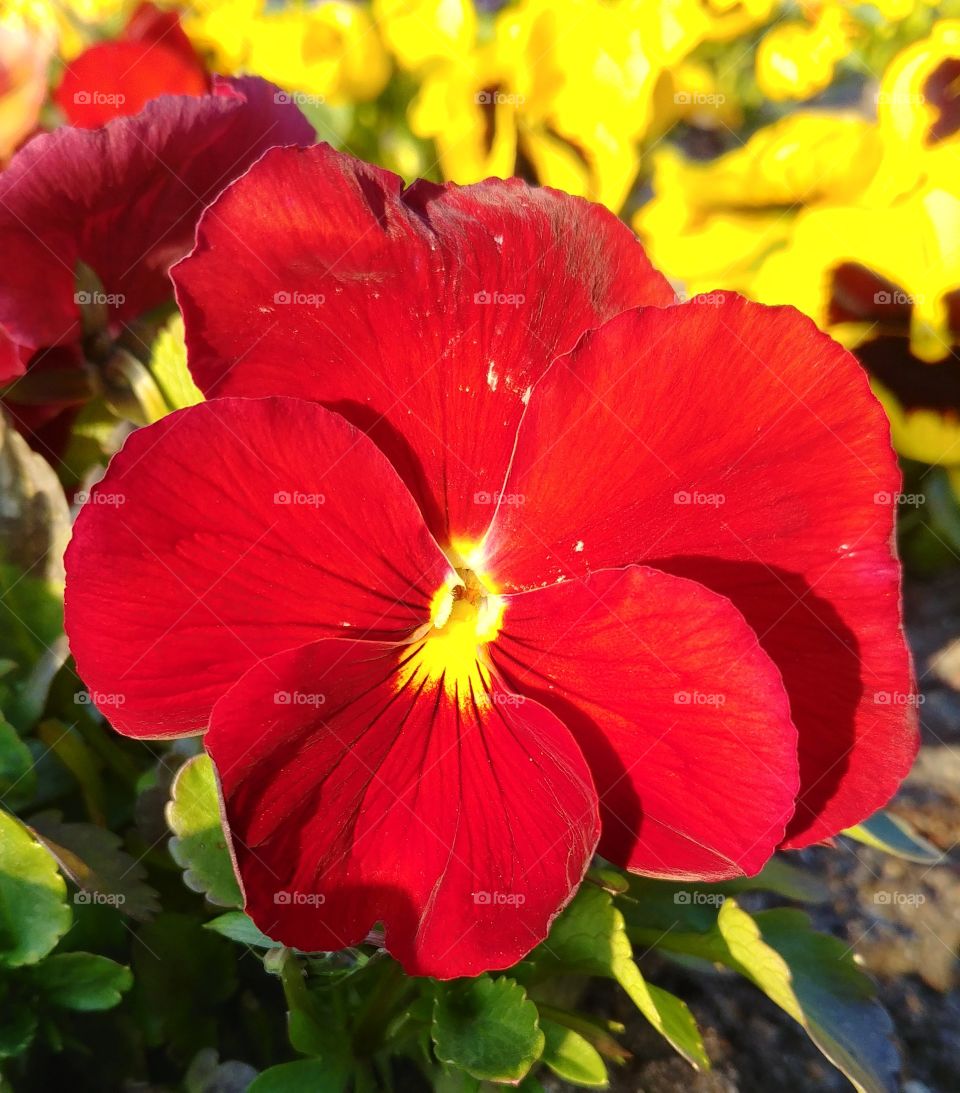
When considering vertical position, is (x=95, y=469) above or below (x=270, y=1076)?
above

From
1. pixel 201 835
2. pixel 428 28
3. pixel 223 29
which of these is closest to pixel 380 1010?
pixel 201 835

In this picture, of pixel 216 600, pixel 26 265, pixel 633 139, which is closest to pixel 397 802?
pixel 216 600

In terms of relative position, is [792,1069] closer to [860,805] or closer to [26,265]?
[860,805]

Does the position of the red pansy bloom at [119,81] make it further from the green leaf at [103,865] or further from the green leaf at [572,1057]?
the green leaf at [572,1057]

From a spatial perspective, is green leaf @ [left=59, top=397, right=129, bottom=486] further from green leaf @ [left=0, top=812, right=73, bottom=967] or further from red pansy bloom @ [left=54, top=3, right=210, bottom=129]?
green leaf @ [left=0, top=812, right=73, bottom=967]

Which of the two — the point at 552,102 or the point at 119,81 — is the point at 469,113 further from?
the point at 119,81

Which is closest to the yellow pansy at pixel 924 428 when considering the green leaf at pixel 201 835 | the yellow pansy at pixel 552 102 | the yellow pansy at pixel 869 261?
the yellow pansy at pixel 869 261

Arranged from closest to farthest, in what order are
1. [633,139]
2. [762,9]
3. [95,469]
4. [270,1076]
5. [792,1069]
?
[270,1076] → [95,469] → [792,1069] → [633,139] → [762,9]
